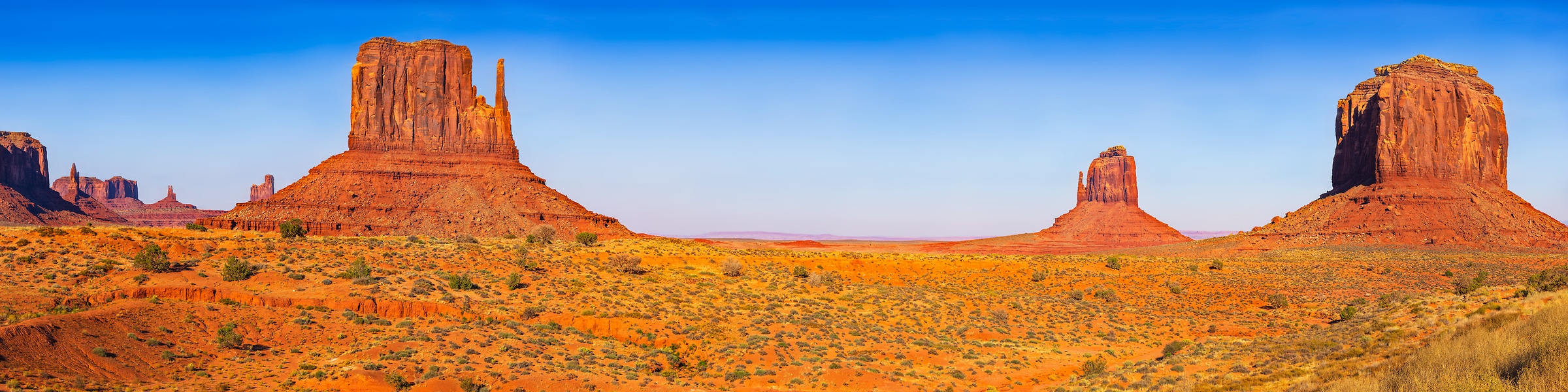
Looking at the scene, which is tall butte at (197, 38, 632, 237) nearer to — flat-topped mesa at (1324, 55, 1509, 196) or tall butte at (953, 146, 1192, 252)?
tall butte at (953, 146, 1192, 252)

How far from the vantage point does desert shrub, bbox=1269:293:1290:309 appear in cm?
4219

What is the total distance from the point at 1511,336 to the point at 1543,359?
10.7ft

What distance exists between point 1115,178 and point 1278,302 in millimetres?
110960

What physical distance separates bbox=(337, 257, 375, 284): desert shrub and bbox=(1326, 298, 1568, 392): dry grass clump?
29127 mm

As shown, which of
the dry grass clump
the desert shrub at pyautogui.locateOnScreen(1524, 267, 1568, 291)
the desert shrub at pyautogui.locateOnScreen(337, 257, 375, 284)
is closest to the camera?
the dry grass clump

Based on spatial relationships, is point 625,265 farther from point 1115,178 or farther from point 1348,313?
point 1115,178

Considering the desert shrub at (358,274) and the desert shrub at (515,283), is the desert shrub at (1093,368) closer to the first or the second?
the desert shrub at (515,283)

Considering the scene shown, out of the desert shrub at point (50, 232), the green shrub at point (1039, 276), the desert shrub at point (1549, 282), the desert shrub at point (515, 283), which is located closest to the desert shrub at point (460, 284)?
the desert shrub at point (515, 283)

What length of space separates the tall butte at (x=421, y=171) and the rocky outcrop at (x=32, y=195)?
51.1 meters

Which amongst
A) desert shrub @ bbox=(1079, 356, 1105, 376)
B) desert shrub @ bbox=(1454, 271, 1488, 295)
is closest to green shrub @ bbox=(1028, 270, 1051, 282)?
desert shrub @ bbox=(1454, 271, 1488, 295)

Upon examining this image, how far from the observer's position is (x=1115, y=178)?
148 meters

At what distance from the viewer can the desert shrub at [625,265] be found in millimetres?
41281

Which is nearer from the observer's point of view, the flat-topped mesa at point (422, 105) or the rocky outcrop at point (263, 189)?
the flat-topped mesa at point (422, 105)

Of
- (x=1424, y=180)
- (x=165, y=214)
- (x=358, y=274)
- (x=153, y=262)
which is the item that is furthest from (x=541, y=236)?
(x=165, y=214)
